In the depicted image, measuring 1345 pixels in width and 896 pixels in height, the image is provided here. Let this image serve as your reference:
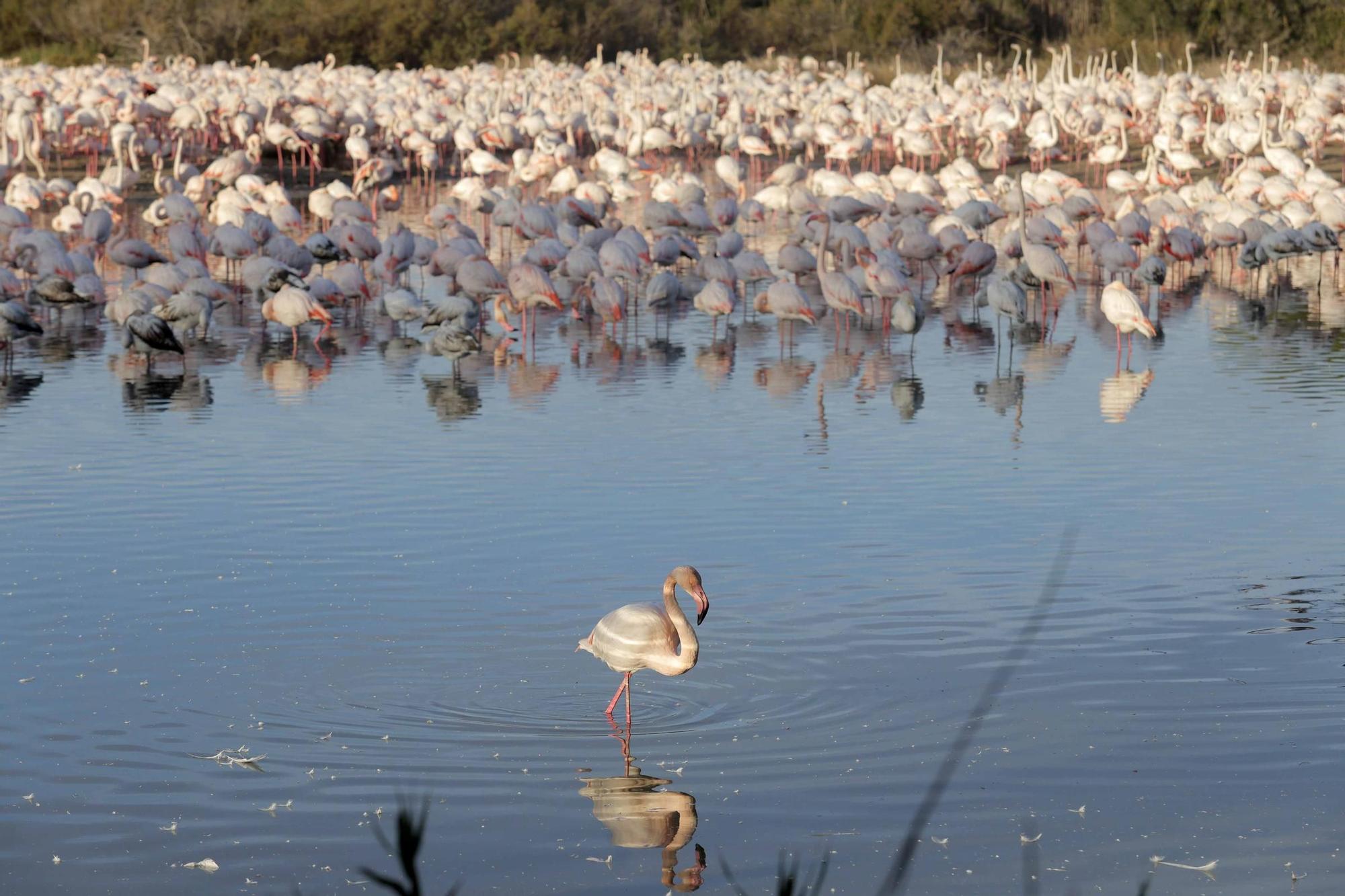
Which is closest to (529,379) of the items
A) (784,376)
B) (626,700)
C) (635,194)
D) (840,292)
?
(784,376)

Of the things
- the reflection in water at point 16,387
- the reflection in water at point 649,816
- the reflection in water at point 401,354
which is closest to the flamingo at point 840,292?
the reflection in water at point 401,354

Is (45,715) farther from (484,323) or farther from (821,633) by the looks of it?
(484,323)

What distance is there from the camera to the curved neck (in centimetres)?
618

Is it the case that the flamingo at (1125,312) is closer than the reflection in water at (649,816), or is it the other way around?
the reflection in water at (649,816)

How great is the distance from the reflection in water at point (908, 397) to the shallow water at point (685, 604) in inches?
3.0

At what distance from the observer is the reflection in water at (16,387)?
1313 centimetres

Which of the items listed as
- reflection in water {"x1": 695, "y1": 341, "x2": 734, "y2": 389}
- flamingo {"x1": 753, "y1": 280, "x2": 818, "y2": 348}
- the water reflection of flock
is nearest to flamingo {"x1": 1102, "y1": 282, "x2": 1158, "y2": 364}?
the water reflection of flock

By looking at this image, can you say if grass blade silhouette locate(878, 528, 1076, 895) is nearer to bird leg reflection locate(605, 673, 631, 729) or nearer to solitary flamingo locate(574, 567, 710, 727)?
solitary flamingo locate(574, 567, 710, 727)

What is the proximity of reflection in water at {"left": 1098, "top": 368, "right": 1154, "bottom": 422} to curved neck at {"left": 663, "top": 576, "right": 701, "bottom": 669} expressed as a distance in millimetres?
6571

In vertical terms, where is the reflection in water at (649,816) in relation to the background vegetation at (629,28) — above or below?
below

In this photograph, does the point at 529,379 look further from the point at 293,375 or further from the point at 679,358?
the point at 293,375

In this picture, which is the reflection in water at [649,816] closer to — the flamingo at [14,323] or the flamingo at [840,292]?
the flamingo at [14,323]

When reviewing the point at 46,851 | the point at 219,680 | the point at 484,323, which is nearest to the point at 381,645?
the point at 219,680

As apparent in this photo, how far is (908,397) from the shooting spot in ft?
43.1
